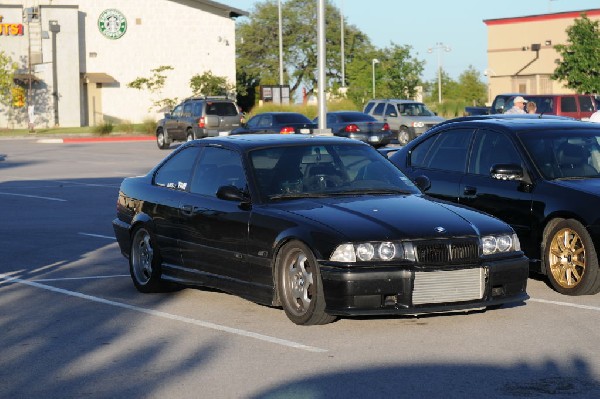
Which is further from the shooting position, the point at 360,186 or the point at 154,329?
the point at 360,186

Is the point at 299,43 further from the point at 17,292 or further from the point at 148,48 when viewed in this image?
the point at 17,292

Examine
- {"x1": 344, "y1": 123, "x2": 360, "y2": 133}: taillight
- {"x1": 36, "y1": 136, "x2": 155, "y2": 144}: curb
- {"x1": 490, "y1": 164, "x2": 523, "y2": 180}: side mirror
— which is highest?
{"x1": 344, "y1": 123, "x2": 360, "y2": 133}: taillight

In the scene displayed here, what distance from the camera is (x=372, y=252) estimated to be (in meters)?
8.56

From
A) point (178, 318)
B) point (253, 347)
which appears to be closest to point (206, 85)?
point (178, 318)

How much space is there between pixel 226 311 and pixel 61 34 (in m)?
66.7

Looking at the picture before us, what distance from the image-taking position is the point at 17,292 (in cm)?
1081

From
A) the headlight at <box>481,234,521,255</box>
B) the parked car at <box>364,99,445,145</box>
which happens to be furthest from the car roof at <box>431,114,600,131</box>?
the parked car at <box>364,99,445,145</box>

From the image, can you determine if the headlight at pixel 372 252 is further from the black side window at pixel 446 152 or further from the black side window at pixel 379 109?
the black side window at pixel 379 109

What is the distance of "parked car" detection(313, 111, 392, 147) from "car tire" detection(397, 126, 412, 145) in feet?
8.69

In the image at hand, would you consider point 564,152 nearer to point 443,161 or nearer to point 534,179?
point 534,179

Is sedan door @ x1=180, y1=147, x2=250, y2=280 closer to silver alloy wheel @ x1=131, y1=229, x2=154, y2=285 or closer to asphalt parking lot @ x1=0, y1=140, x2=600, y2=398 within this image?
asphalt parking lot @ x1=0, y1=140, x2=600, y2=398

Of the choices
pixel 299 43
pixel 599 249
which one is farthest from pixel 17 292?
pixel 299 43

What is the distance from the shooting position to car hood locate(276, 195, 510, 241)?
8.66 metres

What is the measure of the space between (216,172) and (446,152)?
112 inches
